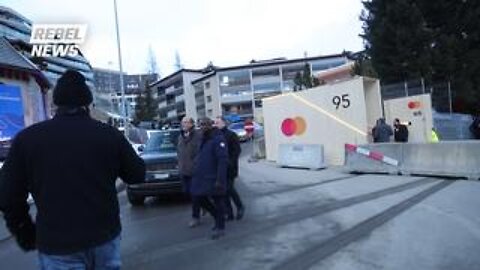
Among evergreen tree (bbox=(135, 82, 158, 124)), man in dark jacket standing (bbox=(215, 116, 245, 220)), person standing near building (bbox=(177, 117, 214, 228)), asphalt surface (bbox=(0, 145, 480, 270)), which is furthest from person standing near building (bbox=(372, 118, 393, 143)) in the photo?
evergreen tree (bbox=(135, 82, 158, 124))

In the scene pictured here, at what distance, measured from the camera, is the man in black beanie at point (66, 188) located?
13.2 ft

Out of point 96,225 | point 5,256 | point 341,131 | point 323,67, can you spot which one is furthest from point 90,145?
point 323,67

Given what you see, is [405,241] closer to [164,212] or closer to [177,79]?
[164,212]

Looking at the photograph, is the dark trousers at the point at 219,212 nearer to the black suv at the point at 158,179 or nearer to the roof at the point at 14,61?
the black suv at the point at 158,179

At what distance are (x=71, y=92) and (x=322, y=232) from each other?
6923 millimetres

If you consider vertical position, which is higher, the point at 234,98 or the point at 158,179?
the point at 234,98

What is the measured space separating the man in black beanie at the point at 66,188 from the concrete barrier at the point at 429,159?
1457cm

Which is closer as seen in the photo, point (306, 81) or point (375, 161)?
point (375, 161)

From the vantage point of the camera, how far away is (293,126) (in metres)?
28.1

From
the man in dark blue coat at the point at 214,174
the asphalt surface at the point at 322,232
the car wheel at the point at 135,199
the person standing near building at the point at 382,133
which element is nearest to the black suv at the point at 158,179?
the car wheel at the point at 135,199

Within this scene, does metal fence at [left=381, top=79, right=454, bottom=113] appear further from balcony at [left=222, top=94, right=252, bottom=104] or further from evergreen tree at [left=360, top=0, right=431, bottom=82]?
balcony at [left=222, top=94, right=252, bottom=104]

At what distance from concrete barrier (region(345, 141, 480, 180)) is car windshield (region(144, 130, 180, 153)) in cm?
584

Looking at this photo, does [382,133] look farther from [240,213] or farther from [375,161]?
[240,213]

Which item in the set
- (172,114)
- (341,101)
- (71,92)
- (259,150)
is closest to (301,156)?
(341,101)
